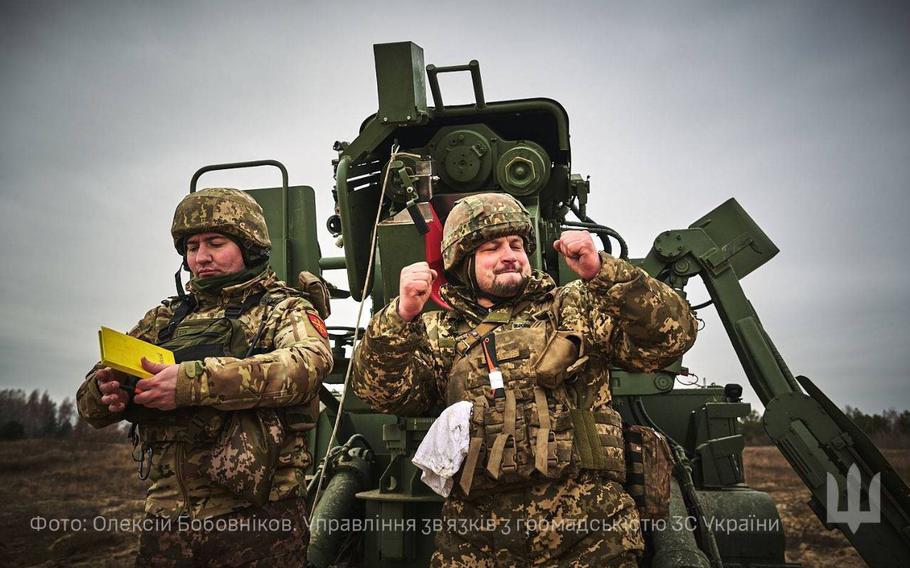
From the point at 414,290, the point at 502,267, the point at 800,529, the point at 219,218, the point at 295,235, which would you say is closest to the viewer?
the point at 414,290

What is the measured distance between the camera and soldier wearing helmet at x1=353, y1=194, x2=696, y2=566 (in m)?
2.64

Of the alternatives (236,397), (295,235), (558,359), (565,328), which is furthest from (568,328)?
(295,235)

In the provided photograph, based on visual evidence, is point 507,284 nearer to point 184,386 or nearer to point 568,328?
point 568,328

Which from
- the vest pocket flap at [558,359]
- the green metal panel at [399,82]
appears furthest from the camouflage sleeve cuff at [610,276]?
the green metal panel at [399,82]

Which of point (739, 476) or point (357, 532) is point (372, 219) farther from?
point (739, 476)

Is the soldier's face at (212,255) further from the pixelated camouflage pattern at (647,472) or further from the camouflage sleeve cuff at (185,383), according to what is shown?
the pixelated camouflage pattern at (647,472)

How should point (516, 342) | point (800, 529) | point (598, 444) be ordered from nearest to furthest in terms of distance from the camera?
1. point (598, 444)
2. point (516, 342)
3. point (800, 529)

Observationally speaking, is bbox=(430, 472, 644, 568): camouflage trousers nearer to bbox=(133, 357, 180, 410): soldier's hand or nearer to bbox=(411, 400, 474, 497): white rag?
bbox=(411, 400, 474, 497): white rag

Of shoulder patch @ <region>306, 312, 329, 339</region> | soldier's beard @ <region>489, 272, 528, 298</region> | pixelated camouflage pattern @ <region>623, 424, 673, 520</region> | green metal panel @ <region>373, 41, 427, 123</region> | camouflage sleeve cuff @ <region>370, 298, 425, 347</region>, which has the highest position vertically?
green metal panel @ <region>373, 41, 427, 123</region>

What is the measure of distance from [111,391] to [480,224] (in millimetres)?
1604

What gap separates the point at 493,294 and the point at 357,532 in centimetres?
266

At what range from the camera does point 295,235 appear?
199 inches

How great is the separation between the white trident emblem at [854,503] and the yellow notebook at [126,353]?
4161mm

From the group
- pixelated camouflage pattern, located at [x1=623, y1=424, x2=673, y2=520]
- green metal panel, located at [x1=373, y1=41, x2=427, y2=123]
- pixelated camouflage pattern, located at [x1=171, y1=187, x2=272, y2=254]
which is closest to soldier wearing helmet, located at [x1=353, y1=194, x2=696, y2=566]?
pixelated camouflage pattern, located at [x1=623, y1=424, x2=673, y2=520]
